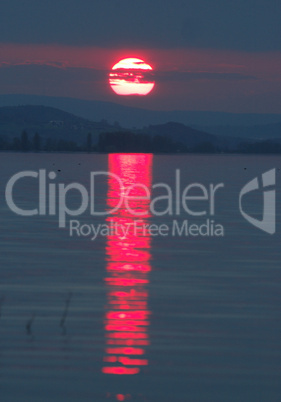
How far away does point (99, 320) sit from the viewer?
16.0 m

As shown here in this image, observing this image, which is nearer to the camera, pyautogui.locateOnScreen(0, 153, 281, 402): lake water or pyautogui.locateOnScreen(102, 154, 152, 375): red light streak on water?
pyautogui.locateOnScreen(0, 153, 281, 402): lake water

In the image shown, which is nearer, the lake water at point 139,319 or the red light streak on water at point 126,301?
the lake water at point 139,319

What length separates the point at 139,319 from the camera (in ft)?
53.2

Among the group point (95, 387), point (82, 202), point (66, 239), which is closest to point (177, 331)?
point (95, 387)

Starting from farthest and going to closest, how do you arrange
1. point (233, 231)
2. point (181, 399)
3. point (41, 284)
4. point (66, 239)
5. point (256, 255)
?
point (233, 231) < point (66, 239) < point (256, 255) < point (41, 284) < point (181, 399)

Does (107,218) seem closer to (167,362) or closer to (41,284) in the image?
(41,284)

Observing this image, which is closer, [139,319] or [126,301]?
[139,319]

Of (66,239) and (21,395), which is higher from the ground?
(66,239)

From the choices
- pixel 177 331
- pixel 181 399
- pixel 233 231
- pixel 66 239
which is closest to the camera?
pixel 181 399

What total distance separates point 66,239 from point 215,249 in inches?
218

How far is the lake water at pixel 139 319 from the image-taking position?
1177 centimetres

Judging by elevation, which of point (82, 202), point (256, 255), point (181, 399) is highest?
→ point (82, 202)

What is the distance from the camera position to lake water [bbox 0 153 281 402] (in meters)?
11.8

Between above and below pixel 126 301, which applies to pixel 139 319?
below
